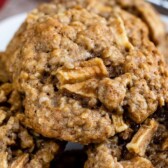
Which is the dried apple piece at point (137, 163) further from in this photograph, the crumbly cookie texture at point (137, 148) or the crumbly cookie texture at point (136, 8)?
the crumbly cookie texture at point (136, 8)

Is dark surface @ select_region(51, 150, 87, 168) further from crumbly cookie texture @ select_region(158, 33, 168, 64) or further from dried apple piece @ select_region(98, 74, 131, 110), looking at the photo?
crumbly cookie texture @ select_region(158, 33, 168, 64)

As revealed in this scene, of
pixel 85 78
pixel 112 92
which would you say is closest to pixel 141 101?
pixel 112 92

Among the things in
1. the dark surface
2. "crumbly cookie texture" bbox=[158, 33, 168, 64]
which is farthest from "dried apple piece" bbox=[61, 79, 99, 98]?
"crumbly cookie texture" bbox=[158, 33, 168, 64]

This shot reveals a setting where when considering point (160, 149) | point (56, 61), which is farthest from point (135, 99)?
point (56, 61)

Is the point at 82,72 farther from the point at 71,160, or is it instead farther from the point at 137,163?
the point at 71,160

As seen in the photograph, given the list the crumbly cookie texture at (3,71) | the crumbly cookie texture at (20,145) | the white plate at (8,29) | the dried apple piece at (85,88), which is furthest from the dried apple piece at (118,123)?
the white plate at (8,29)
